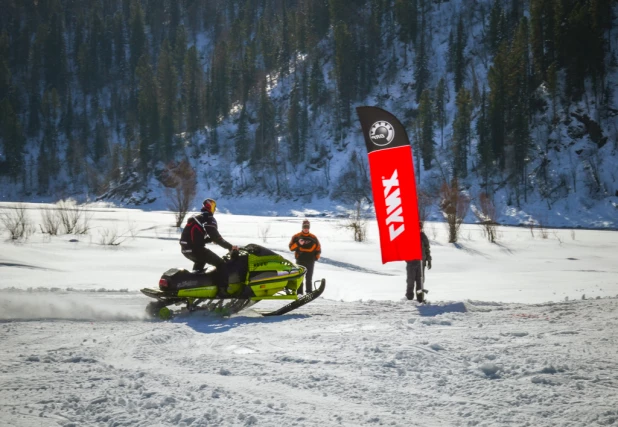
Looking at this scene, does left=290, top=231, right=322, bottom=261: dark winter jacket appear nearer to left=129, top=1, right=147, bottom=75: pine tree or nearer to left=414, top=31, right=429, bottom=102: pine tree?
left=414, top=31, right=429, bottom=102: pine tree

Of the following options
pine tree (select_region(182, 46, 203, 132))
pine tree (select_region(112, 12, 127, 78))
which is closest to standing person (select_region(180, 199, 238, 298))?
pine tree (select_region(182, 46, 203, 132))

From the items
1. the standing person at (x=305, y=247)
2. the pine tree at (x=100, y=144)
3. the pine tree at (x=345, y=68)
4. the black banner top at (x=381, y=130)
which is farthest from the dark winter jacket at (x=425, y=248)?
the pine tree at (x=100, y=144)

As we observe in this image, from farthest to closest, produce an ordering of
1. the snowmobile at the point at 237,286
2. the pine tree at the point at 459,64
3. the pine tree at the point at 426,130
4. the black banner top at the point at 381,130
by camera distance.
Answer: the pine tree at the point at 459,64
the pine tree at the point at 426,130
the black banner top at the point at 381,130
the snowmobile at the point at 237,286

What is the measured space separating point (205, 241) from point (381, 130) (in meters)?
4.14

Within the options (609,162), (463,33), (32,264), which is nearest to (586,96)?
(609,162)

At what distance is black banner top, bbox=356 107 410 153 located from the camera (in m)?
8.96

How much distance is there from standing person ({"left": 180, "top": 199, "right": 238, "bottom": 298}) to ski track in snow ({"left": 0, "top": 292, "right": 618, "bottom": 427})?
42.7 inches

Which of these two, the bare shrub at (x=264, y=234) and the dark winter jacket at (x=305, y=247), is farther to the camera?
the bare shrub at (x=264, y=234)

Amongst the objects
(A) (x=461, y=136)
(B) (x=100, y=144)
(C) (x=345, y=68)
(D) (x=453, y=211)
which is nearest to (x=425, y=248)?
(D) (x=453, y=211)

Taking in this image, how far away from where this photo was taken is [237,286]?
7.90 m

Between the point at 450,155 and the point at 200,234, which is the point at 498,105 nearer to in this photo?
the point at 450,155

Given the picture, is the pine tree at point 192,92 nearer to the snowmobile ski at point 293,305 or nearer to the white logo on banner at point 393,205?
the white logo on banner at point 393,205

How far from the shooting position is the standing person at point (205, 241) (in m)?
7.66

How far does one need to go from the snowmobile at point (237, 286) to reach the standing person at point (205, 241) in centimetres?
9
